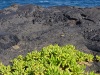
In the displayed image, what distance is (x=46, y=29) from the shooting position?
495 inches

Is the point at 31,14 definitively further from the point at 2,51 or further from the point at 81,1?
the point at 81,1

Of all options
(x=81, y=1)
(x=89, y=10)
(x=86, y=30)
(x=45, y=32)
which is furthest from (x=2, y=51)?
(x=81, y=1)

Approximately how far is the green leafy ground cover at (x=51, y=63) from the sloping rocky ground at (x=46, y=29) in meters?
0.51

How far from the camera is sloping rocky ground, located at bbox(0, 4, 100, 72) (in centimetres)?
1093

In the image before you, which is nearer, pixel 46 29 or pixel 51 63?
pixel 51 63

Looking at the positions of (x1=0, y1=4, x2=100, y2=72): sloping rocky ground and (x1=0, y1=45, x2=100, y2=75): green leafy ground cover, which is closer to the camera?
(x1=0, y1=45, x2=100, y2=75): green leafy ground cover

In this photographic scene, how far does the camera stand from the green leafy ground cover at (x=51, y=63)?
341 inches

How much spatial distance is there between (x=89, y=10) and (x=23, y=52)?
4661 millimetres

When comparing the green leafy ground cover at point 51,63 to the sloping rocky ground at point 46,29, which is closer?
the green leafy ground cover at point 51,63

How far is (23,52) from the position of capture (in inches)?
422

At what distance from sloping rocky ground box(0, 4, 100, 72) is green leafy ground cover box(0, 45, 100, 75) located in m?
0.51

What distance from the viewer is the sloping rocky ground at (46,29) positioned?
10929 millimetres

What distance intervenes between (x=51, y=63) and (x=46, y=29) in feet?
12.3

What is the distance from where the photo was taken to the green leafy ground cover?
866 centimetres
